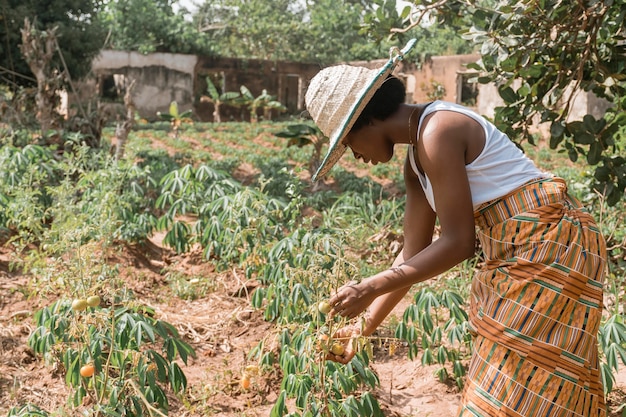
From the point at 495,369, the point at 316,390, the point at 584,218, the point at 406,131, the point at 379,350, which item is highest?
the point at 406,131

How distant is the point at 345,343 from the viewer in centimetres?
214

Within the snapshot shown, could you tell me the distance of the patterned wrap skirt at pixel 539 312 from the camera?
5.53 feet

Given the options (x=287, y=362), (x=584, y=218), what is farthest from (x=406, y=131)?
(x=287, y=362)

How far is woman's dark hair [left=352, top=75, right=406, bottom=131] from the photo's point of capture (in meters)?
1.84

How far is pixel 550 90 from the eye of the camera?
366 centimetres

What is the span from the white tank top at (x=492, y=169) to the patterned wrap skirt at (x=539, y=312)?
0.08ft

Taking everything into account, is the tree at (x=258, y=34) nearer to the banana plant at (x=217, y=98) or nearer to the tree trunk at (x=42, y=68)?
the banana plant at (x=217, y=98)

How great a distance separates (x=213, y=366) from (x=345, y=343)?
125 cm

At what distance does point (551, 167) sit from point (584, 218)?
9.07 meters

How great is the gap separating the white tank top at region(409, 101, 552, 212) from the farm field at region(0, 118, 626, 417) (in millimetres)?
504

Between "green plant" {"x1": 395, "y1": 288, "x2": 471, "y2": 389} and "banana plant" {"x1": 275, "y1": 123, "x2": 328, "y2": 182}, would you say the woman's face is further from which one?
"banana plant" {"x1": 275, "y1": 123, "x2": 328, "y2": 182}

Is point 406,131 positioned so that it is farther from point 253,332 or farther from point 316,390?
point 253,332

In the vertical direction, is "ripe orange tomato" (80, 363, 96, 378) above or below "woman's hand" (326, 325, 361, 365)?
below

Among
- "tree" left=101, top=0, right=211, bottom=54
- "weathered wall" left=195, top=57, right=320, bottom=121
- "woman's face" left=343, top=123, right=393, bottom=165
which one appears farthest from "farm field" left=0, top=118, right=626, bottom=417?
"tree" left=101, top=0, right=211, bottom=54
